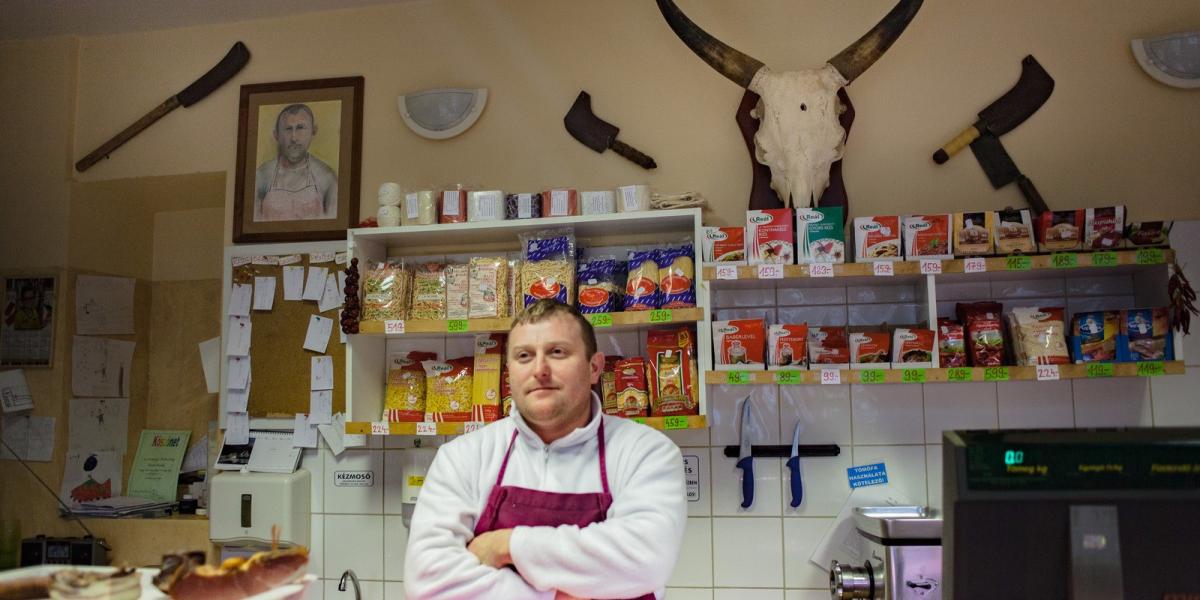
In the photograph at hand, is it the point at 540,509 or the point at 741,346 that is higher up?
the point at 741,346

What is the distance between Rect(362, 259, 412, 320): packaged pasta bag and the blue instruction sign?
1.80 metres

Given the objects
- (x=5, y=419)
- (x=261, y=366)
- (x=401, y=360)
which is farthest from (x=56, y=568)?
(x=5, y=419)

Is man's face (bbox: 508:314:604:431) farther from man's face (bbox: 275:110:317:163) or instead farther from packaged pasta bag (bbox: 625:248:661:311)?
man's face (bbox: 275:110:317:163)

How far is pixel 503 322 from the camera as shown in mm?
2961

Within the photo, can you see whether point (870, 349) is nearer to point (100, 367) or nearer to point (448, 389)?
point (448, 389)

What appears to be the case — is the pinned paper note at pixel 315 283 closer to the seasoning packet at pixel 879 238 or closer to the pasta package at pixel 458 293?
the pasta package at pixel 458 293

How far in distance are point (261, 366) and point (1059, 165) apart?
3312 mm

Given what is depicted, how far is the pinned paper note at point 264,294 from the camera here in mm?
3555

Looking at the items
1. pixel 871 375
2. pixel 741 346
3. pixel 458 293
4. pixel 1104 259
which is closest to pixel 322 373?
pixel 458 293

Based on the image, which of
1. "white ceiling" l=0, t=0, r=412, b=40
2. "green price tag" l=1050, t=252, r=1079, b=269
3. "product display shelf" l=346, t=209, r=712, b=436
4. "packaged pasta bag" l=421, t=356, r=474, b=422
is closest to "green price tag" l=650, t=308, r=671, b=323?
"product display shelf" l=346, t=209, r=712, b=436

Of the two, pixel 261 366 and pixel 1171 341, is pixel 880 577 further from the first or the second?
pixel 261 366

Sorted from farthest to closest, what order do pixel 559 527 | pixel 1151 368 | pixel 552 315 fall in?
pixel 1151 368, pixel 552 315, pixel 559 527

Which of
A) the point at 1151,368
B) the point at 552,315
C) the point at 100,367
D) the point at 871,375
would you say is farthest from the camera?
the point at 100,367

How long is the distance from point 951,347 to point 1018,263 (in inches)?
13.7
